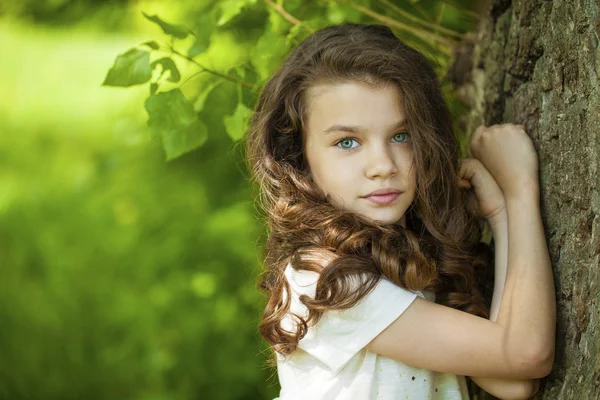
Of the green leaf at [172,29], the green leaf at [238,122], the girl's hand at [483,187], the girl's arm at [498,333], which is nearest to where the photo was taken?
the girl's arm at [498,333]

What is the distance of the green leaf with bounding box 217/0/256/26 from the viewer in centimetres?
229

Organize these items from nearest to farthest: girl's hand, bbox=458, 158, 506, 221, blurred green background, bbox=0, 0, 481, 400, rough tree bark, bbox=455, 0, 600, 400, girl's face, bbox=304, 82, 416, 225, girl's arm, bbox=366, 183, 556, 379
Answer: rough tree bark, bbox=455, 0, 600, 400, girl's arm, bbox=366, 183, 556, 379, girl's face, bbox=304, 82, 416, 225, girl's hand, bbox=458, 158, 506, 221, blurred green background, bbox=0, 0, 481, 400

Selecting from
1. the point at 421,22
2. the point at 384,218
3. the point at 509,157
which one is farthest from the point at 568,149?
the point at 421,22

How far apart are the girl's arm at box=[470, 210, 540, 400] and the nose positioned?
0.34m

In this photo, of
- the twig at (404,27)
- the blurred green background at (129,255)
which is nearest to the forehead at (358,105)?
the twig at (404,27)

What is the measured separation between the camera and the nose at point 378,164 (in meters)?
1.73

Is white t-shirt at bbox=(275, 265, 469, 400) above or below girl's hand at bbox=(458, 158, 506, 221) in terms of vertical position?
below

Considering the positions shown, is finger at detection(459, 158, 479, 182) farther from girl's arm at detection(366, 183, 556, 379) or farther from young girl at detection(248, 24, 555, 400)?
girl's arm at detection(366, 183, 556, 379)

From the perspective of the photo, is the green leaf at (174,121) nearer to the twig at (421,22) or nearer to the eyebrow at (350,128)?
the eyebrow at (350,128)

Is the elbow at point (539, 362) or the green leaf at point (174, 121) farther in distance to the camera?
the green leaf at point (174, 121)

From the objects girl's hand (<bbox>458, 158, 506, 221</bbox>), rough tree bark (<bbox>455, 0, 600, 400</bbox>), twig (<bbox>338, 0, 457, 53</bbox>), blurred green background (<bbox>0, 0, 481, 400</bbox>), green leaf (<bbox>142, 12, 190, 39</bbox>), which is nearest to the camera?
rough tree bark (<bbox>455, 0, 600, 400</bbox>)

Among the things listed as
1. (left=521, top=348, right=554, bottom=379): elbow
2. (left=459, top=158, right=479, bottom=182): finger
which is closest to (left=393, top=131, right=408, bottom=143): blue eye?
(left=459, top=158, right=479, bottom=182): finger

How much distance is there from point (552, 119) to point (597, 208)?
0.28 metres

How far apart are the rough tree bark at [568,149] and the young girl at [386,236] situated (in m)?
0.04
